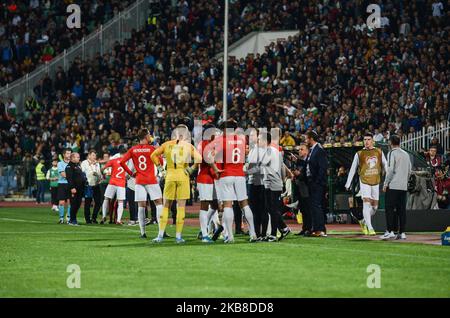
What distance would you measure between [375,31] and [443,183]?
539 inches

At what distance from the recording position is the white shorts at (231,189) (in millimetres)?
19469

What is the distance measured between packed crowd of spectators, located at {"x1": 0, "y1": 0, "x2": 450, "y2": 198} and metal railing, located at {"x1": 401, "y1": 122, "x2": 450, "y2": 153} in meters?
0.66

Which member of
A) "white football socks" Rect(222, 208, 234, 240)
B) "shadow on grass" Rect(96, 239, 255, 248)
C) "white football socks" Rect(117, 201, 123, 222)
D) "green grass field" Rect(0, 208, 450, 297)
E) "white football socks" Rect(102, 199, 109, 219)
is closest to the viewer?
"green grass field" Rect(0, 208, 450, 297)

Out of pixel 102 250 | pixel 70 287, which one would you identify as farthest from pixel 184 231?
pixel 70 287

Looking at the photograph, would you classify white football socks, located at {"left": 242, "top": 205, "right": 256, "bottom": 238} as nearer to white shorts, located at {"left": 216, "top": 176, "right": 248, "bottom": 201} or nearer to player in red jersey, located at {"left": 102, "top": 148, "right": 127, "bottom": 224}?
white shorts, located at {"left": 216, "top": 176, "right": 248, "bottom": 201}

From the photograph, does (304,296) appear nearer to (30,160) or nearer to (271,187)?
(271,187)

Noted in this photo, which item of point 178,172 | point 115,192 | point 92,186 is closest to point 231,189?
point 178,172

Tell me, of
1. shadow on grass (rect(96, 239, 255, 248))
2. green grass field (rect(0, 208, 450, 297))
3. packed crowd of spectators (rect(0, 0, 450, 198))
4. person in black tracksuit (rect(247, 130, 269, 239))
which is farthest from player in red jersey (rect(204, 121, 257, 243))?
packed crowd of spectators (rect(0, 0, 450, 198))

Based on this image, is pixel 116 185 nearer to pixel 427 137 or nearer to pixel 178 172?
A: pixel 178 172

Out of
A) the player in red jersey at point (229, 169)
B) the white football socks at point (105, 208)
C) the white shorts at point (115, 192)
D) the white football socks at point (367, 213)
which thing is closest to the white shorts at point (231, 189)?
the player in red jersey at point (229, 169)

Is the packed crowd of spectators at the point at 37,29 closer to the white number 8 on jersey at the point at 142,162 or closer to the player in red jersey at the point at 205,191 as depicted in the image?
the white number 8 on jersey at the point at 142,162

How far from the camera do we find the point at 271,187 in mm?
20203

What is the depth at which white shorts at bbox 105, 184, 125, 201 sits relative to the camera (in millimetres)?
27656

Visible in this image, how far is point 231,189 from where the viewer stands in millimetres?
19516
